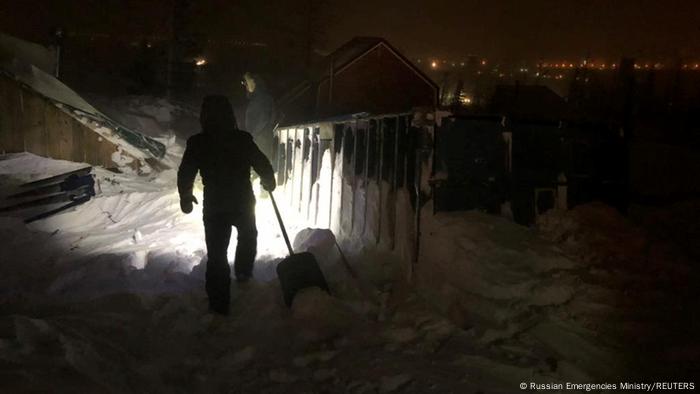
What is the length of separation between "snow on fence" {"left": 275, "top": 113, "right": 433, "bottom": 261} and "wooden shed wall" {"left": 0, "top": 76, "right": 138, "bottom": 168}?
6.06m

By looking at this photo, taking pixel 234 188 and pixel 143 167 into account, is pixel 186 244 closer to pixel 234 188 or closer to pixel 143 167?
pixel 234 188

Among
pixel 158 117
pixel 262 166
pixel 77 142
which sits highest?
pixel 158 117

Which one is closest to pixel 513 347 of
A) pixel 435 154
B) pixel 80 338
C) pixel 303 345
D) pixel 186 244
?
pixel 303 345

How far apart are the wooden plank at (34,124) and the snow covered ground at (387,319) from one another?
5620 millimetres

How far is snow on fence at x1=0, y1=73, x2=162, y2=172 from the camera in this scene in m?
10.8

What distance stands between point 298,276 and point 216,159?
1.38 metres

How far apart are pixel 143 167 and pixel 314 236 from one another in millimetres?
7591

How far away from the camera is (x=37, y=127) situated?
1091cm

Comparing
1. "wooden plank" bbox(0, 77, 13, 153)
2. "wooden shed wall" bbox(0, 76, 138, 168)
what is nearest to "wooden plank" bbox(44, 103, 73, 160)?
"wooden shed wall" bbox(0, 76, 138, 168)

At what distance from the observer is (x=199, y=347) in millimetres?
3742

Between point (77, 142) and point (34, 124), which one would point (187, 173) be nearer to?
point (77, 142)
